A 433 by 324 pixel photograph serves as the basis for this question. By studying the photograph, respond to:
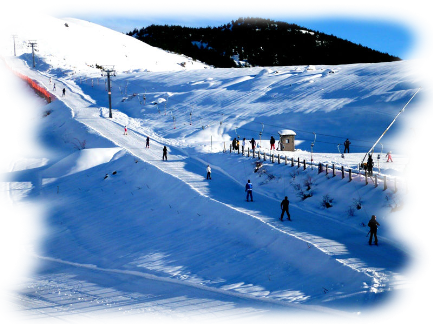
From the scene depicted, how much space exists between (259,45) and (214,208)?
4644 inches

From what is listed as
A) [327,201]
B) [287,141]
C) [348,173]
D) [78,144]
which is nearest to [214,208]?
[327,201]

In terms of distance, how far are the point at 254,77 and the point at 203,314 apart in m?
54.7

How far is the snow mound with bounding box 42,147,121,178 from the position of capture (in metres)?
33.9

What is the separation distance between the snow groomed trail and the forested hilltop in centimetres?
8832

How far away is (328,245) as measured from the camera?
1783 cm

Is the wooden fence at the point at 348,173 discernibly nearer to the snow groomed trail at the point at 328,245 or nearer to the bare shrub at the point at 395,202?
the bare shrub at the point at 395,202

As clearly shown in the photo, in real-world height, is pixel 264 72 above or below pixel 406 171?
above

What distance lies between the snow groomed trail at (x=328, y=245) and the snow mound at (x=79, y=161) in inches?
133

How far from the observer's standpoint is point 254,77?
6512 centimetres

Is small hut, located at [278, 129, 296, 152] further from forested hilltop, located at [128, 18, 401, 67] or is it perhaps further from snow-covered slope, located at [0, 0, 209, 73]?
forested hilltop, located at [128, 18, 401, 67]

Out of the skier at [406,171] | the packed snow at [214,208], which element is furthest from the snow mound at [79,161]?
the skier at [406,171]

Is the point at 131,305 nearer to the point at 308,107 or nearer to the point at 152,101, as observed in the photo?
the point at 308,107

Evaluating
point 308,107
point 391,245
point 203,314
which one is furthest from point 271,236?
point 308,107

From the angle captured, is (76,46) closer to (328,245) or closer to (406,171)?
(406,171)
